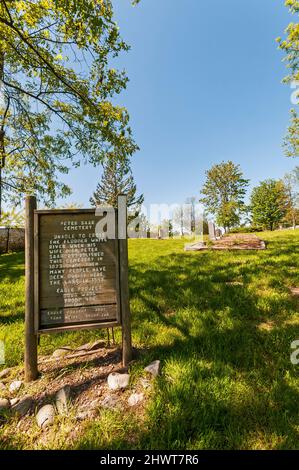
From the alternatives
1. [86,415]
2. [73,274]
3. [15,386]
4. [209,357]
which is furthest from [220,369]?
[15,386]

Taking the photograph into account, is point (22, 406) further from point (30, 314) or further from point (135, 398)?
point (135, 398)

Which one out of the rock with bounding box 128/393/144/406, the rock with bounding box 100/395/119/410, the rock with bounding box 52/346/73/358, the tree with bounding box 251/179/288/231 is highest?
the tree with bounding box 251/179/288/231

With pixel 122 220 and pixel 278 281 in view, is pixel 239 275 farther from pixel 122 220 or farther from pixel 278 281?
pixel 122 220

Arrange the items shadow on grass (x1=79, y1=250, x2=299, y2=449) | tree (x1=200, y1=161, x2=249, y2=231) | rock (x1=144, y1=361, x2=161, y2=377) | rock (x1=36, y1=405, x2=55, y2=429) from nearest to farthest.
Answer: shadow on grass (x1=79, y1=250, x2=299, y2=449) < rock (x1=36, y1=405, x2=55, y2=429) < rock (x1=144, y1=361, x2=161, y2=377) < tree (x1=200, y1=161, x2=249, y2=231)

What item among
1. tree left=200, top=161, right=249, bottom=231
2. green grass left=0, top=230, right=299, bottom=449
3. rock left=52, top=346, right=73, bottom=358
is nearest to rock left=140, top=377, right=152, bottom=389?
green grass left=0, top=230, right=299, bottom=449

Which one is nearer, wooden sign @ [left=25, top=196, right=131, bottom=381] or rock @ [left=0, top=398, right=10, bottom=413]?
rock @ [left=0, top=398, right=10, bottom=413]

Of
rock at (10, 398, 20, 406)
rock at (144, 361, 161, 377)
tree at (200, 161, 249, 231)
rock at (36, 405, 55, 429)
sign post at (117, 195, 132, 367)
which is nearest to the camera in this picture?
rock at (36, 405, 55, 429)

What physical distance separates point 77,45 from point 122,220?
6007mm

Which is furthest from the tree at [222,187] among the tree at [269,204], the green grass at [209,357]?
the green grass at [209,357]

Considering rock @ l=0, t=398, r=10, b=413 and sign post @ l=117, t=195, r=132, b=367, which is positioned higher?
sign post @ l=117, t=195, r=132, b=367

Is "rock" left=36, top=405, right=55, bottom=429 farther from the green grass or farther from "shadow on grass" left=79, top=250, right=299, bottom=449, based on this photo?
"shadow on grass" left=79, top=250, right=299, bottom=449

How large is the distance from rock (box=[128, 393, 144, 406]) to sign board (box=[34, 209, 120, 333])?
81 cm

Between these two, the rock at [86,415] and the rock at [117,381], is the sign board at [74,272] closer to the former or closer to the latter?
the rock at [117,381]

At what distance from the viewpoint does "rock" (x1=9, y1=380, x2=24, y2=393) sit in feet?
8.63
